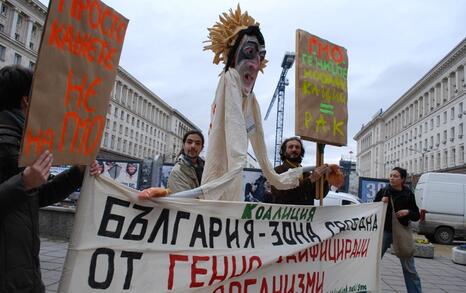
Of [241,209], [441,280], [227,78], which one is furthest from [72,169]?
[441,280]

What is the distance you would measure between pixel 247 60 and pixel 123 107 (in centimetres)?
7947

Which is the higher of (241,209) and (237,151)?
(237,151)

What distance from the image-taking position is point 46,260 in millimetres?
6488

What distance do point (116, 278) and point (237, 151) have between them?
3.67 ft

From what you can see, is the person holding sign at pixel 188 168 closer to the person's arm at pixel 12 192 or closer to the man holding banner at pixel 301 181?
the man holding banner at pixel 301 181

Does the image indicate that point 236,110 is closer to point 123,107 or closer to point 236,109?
point 236,109

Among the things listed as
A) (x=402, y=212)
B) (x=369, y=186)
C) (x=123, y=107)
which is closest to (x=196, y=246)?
(x=402, y=212)

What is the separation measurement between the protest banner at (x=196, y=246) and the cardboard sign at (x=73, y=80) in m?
0.30

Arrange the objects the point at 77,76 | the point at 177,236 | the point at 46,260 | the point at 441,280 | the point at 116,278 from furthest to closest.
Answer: the point at 441,280
the point at 46,260
the point at 177,236
the point at 116,278
the point at 77,76

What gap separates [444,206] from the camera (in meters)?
16.3

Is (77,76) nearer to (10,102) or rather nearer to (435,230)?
(10,102)

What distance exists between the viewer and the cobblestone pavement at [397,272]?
232 inches

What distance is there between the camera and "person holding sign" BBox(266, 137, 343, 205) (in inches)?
140

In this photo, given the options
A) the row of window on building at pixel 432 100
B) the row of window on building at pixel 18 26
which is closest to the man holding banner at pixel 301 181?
the row of window on building at pixel 18 26
